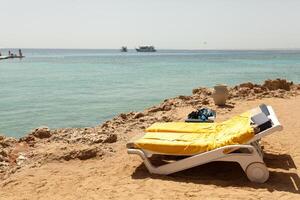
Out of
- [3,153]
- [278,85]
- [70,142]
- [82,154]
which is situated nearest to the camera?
[82,154]

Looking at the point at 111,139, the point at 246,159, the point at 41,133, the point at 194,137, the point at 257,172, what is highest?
the point at 194,137

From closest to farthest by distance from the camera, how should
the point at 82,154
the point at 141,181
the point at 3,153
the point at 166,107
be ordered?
the point at 141,181 → the point at 82,154 → the point at 3,153 → the point at 166,107

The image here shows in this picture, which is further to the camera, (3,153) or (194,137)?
(3,153)

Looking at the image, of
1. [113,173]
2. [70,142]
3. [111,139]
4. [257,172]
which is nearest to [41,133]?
[70,142]

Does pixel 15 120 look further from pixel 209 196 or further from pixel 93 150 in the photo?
pixel 209 196

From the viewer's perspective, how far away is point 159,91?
81.4 ft

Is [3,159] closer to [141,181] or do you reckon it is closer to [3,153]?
[3,153]

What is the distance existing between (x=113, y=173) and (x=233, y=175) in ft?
6.06

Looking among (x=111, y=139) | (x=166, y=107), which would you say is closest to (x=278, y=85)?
(x=166, y=107)

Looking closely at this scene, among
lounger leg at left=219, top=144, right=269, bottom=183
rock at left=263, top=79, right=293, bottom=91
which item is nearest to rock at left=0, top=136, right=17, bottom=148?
lounger leg at left=219, top=144, right=269, bottom=183

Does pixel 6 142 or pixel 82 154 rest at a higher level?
pixel 82 154

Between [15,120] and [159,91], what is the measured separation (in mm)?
11055

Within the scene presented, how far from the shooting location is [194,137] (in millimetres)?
6574

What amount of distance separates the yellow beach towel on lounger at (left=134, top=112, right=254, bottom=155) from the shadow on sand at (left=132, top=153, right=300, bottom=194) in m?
0.42
